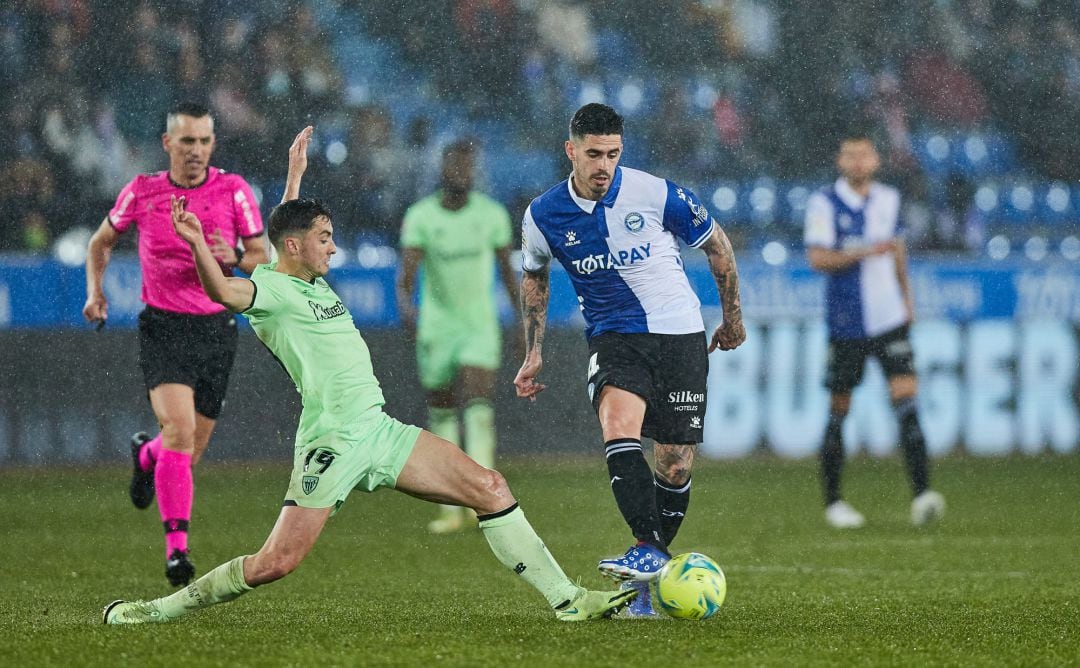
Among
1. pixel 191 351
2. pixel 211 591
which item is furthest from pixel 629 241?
pixel 191 351

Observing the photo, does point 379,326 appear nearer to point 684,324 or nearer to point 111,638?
point 684,324

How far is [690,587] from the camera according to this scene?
5.05 m

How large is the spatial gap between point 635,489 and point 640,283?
2.77ft

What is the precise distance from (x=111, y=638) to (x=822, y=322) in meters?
7.27

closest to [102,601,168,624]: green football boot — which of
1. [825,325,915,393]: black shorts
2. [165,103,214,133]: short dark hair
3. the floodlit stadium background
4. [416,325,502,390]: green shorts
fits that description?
→ [165,103,214,133]: short dark hair

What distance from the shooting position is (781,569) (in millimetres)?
7027

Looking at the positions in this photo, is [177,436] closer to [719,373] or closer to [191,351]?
[191,351]

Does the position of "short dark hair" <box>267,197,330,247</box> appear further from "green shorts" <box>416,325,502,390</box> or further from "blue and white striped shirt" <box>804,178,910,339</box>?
"blue and white striped shirt" <box>804,178,910,339</box>

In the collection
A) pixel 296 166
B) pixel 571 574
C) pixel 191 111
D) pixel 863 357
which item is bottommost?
pixel 571 574

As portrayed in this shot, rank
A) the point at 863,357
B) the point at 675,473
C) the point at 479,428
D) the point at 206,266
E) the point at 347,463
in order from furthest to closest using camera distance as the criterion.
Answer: the point at 863,357 → the point at 479,428 → the point at 675,473 → the point at 347,463 → the point at 206,266

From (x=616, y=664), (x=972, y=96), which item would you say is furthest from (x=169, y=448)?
(x=972, y=96)

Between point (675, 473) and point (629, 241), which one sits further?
point (675, 473)

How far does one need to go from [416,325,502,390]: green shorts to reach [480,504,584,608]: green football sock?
3.80 metres

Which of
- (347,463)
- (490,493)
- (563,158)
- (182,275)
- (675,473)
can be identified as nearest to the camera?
(347,463)
